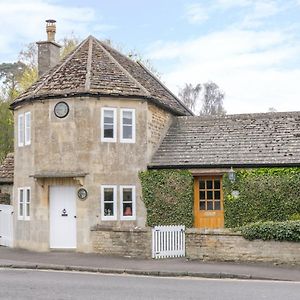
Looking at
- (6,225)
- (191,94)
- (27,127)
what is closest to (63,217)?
(6,225)

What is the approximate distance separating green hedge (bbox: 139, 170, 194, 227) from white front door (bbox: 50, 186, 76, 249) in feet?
9.64

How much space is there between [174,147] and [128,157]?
8.66 feet

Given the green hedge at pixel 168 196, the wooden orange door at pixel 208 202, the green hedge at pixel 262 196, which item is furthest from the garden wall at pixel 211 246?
the wooden orange door at pixel 208 202

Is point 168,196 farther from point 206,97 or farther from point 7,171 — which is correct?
point 206,97

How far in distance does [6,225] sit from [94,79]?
25.4ft

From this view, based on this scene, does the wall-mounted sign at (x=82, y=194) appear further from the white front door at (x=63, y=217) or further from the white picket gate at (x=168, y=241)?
the white picket gate at (x=168, y=241)

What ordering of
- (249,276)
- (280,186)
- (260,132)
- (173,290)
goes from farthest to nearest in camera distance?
(260,132)
(280,186)
(249,276)
(173,290)

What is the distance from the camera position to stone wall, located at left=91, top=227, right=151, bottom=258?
19.0 m

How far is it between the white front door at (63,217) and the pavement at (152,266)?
148 centimetres

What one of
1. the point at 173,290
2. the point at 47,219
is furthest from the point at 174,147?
the point at 173,290

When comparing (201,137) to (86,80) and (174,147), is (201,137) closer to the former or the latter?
(174,147)

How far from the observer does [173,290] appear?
12.8 metres

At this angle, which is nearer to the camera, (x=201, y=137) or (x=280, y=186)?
(x=280, y=186)

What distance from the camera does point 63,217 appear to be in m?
22.2
